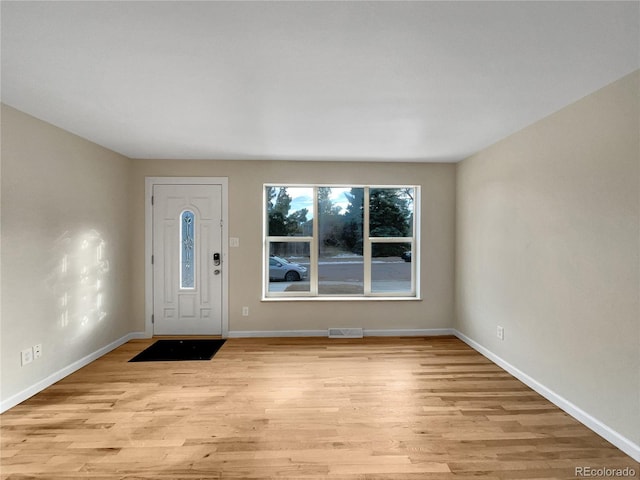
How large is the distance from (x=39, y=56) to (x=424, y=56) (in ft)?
7.06

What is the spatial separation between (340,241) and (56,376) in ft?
11.0

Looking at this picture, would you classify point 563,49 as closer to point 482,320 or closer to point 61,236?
point 482,320

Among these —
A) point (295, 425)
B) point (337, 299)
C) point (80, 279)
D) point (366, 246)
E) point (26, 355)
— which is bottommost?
point (295, 425)

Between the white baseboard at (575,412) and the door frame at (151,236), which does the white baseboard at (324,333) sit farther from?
the white baseboard at (575,412)

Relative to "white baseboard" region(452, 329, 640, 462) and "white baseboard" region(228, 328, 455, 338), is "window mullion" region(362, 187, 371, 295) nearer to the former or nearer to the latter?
"white baseboard" region(228, 328, 455, 338)

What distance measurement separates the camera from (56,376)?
9.20 feet

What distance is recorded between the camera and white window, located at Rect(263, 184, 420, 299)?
4211 millimetres

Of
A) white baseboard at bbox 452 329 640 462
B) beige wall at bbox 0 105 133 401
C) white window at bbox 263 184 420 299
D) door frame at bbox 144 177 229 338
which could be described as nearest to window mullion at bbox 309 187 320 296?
white window at bbox 263 184 420 299

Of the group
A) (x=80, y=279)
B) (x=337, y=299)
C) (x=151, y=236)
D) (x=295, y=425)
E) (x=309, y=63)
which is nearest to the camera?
(x=309, y=63)

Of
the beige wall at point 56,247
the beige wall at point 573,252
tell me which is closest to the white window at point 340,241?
the beige wall at point 573,252

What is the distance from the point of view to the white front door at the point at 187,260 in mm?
4004

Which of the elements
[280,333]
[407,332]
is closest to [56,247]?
[280,333]

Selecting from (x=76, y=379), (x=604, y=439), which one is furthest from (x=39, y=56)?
(x=604, y=439)

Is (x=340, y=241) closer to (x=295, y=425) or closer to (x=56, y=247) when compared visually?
(x=295, y=425)
